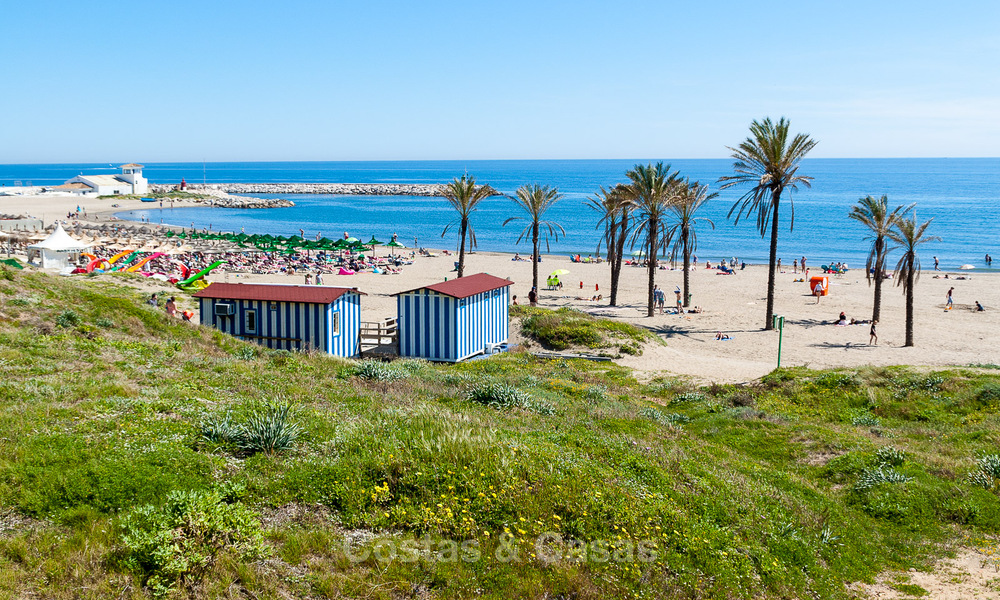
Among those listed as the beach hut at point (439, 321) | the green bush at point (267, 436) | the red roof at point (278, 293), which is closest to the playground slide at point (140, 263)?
the red roof at point (278, 293)

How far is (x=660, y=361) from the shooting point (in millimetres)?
22953

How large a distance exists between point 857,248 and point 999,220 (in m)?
38.8

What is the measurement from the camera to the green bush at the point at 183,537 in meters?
5.21

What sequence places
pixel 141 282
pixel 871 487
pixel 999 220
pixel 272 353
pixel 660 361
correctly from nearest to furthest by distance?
pixel 871 487, pixel 272 353, pixel 660 361, pixel 141 282, pixel 999 220

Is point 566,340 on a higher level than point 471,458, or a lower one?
lower

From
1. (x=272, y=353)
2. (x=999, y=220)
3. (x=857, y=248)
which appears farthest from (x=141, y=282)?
(x=999, y=220)

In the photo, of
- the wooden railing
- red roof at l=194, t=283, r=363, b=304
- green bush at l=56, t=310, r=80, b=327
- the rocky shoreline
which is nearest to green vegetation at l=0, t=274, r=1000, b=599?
green bush at l=56, t=310, r=80, b=327

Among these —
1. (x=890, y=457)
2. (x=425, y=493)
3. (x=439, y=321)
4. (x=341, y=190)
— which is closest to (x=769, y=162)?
(x=439, y=321)

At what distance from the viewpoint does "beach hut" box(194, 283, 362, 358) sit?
804 inches

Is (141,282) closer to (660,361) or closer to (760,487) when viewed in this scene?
(660,361)

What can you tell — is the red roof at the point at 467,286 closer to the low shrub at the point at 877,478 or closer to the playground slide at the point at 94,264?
the low shrub at the point at 877,478

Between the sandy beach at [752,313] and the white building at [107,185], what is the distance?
103342 millimetres

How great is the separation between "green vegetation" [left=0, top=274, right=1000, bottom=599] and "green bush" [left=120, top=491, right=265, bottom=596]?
0.06ft

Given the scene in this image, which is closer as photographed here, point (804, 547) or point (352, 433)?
point (804, 547)
